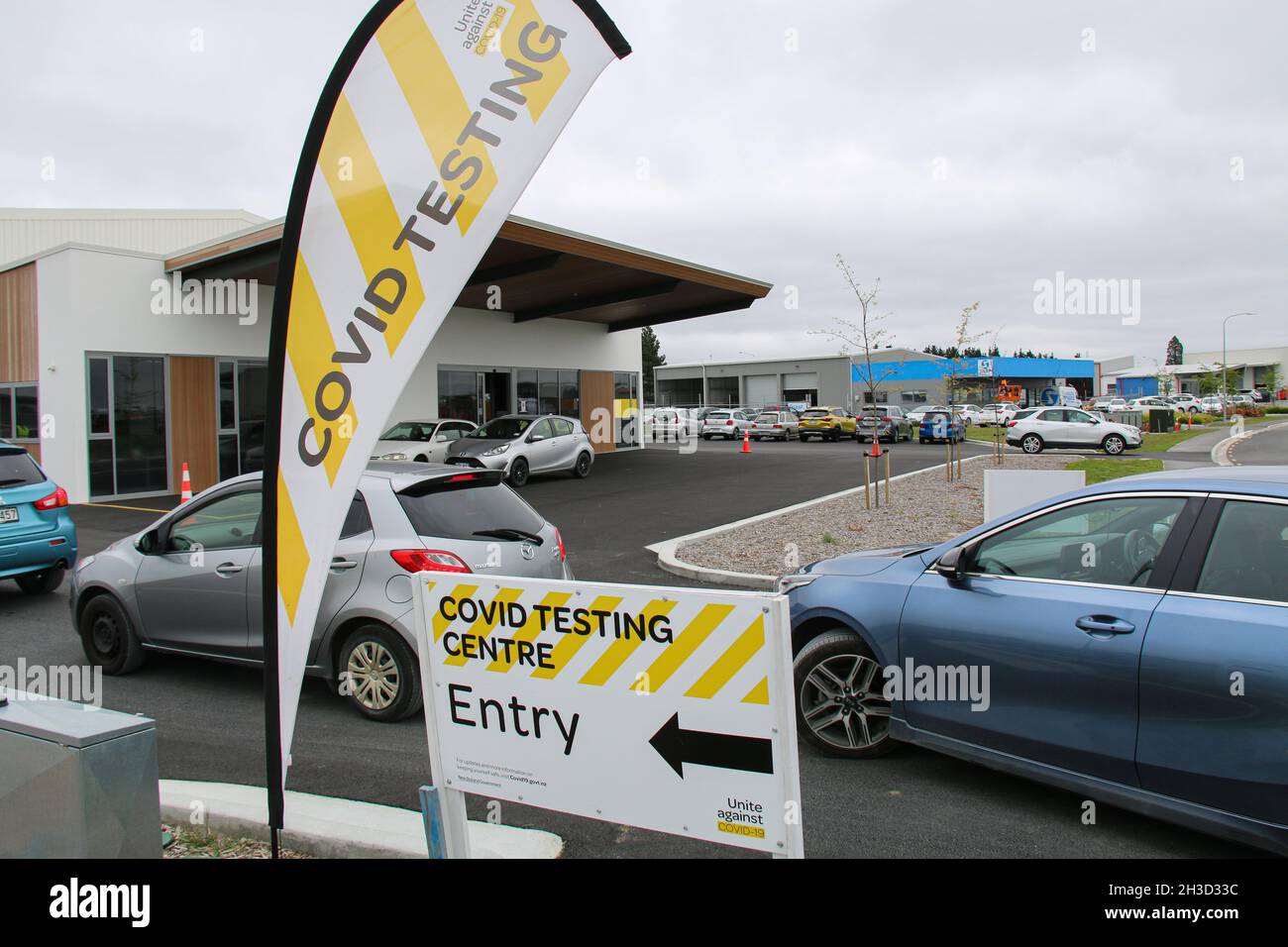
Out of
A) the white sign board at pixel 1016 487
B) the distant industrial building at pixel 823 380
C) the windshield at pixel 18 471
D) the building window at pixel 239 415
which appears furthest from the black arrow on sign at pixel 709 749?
the distant industrial building at pixel 823 380

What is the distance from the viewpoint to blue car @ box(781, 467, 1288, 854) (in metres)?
3.44

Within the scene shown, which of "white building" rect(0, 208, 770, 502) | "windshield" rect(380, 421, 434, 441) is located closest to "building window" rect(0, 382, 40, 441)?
"white building" rect(0, 208, 770, 502)

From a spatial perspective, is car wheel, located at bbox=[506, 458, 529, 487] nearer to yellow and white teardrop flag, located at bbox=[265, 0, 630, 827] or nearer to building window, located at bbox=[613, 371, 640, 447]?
building window, located at bbox=[613, 371, 640, 447]

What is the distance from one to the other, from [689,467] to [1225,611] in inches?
844

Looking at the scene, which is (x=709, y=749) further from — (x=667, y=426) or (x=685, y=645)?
(x=667, y=426)

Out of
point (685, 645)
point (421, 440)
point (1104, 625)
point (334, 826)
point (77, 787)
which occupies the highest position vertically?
point (421, 440)

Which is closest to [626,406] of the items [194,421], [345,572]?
[194,421]

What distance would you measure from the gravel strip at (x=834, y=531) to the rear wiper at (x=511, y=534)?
12.8 ft

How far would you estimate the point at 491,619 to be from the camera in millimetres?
2965

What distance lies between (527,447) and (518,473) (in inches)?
26.4

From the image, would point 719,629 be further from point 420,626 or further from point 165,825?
point 165,825

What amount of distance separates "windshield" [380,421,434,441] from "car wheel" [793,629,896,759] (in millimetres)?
17234

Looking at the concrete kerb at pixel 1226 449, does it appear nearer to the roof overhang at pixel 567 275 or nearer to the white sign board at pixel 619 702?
the roof overhang at pixel 567 275

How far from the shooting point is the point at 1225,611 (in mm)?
3561
